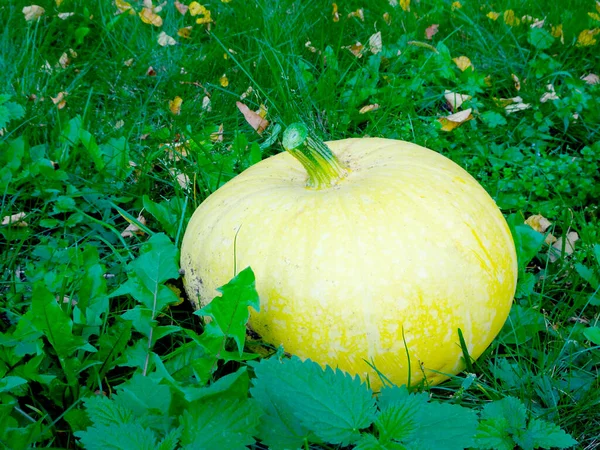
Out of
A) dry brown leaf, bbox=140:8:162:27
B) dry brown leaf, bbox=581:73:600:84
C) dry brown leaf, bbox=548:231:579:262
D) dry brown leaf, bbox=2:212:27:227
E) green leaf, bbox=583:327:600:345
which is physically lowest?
dry brown leaf, bbox=548:231:579:262

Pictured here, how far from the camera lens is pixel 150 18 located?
14.5ft

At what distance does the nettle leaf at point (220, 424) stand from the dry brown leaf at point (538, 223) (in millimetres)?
1767

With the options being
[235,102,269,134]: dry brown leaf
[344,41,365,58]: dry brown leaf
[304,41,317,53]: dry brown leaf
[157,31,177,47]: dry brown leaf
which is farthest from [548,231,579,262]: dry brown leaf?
[157,31,177,47]: dry brown leaf

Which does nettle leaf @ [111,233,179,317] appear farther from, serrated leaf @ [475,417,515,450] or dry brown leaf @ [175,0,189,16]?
dry brown leaf @ [175,0,189,16]

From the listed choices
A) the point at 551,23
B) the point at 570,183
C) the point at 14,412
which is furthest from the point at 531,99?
the point at 14,412

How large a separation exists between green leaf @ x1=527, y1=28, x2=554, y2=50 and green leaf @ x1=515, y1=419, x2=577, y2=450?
2.88 metres

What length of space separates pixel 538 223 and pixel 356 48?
5.79 feet

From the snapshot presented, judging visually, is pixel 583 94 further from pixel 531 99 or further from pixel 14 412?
pixel 14 412

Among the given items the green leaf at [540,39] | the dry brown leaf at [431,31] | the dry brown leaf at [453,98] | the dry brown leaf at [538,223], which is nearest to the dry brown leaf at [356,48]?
the dry brown leaf at [431,31]

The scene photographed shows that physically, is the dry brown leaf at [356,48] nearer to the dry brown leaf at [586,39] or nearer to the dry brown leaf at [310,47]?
the dry brown leaf at [310,47]

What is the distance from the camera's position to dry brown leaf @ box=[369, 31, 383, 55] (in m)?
3.96

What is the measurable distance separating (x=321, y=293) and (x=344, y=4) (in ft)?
10.8

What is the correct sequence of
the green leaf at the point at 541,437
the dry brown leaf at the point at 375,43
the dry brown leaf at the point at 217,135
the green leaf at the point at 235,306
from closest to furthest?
the green leaf at the point at 541,437, the green leaf at the point at 235,306, the dry brown leaf at the point at 217,135, the dry brown leaf at the point at 375,43

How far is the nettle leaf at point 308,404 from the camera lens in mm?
1320
